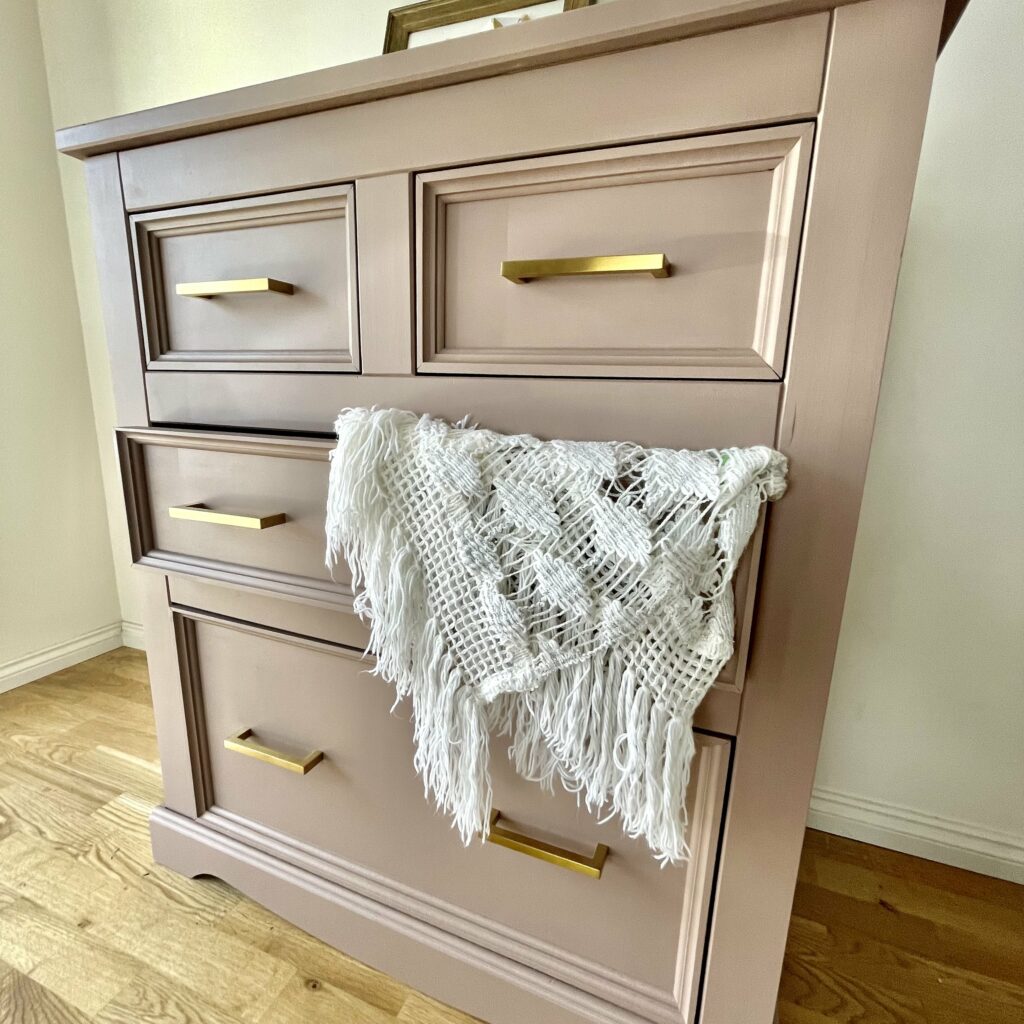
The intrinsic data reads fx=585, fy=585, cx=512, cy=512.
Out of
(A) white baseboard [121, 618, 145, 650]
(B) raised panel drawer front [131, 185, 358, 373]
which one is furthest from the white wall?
(A) white baseboard [121, 618, 145, 650]

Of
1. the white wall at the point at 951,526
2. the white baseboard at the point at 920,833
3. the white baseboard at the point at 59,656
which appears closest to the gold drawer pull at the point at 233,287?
the white wall at the point at 951,526

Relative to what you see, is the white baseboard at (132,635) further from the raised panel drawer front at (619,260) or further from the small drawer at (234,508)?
the raised panel drawer front at (619,260)

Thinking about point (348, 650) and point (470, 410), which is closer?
point (470, 410)

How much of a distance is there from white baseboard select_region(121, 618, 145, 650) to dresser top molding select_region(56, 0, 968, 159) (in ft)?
4.54

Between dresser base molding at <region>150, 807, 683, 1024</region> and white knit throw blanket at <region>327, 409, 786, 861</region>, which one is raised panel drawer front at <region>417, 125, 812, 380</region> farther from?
dresser base molding at <region>150, 807, 683, 1024</region>

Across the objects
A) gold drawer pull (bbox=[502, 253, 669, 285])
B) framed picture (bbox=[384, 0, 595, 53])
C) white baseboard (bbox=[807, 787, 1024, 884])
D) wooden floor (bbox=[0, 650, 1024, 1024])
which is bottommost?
wooden floor (bbox=[0, 650, 1024, 1024])

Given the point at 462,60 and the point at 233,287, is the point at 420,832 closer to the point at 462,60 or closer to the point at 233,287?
the point at 233,287

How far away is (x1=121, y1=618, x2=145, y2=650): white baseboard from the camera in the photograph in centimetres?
169

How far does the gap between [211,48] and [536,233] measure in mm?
1132

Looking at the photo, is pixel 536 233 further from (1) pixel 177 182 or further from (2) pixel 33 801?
(2) pixel 33 801

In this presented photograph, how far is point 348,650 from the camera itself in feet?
2.31

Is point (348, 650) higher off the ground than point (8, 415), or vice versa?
point (8, 415)

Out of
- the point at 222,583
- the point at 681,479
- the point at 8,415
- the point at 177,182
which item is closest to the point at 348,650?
the point at 222,583

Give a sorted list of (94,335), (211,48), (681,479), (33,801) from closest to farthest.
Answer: (681,479) → (33,801) → (211,48) → (94,335)
